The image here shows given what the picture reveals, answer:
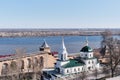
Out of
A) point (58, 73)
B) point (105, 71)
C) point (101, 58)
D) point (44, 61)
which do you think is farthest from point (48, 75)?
point (101, 58)

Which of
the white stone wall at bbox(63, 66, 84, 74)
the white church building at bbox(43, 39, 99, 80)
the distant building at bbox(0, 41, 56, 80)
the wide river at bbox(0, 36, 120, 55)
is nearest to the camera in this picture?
the white church building at bbox(43, 39, 99, 80)

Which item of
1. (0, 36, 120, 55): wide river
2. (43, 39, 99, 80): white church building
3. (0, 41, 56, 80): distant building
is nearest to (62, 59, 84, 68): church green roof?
(43, 39, 99, 80): white church building

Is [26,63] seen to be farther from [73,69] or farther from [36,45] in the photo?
[36,45]

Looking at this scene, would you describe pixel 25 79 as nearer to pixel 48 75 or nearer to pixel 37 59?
pixel 48 75

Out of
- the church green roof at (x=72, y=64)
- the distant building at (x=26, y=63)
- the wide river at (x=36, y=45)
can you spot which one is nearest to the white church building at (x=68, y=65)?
the church green roof at (x=72, y=64)

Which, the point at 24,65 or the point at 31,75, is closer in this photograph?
the point at 31,75

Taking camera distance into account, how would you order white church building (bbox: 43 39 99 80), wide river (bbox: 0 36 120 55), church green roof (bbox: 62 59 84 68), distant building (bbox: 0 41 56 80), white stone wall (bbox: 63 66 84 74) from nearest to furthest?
1. white church building (bbox: 43 39 99 80)
2. white stone wall (bbox: 63 66 84 74)
3. church green roof (bbox: 62 59 84 68)
4. distant building (bbox: 0 41 56 80)
5. wide river (bbox: 0 36 120 55)

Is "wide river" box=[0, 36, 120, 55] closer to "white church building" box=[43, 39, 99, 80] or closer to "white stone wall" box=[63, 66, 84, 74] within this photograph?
"white church building" box=[43, 39, 99, 80]

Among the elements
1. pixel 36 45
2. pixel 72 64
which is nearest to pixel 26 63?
pixel 72 64

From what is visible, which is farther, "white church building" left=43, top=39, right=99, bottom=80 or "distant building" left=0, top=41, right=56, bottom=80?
"distant building" left=0, top=41, right=56, bottom=80
